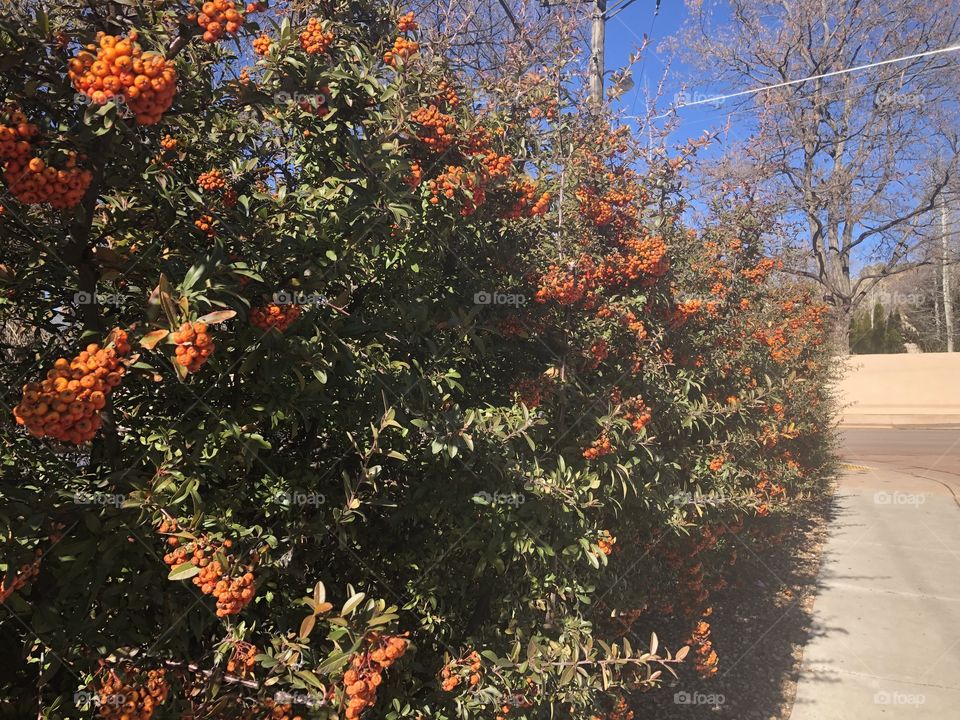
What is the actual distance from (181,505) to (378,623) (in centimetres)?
63

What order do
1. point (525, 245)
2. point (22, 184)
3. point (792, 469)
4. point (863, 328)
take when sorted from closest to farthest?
point (22, 184)
point (525, 245)
point (792, 469)
point (863, 328)

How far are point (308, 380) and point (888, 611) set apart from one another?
6710mm

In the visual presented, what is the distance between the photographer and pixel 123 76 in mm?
1443

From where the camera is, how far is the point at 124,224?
201 cm

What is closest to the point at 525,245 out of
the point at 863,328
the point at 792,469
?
the point at 792,469

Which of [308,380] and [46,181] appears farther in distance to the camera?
[308,380]

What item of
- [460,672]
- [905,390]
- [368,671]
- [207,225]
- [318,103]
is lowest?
[905,390]

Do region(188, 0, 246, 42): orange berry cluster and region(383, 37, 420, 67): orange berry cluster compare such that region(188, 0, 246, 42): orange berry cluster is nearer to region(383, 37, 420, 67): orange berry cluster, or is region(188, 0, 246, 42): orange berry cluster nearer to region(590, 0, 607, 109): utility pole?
region(383, 37, 420, 67): orange berry cluster


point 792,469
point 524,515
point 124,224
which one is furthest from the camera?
point 792,469

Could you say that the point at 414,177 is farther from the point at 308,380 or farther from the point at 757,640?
the point at 757,640

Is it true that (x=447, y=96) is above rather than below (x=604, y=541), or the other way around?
above

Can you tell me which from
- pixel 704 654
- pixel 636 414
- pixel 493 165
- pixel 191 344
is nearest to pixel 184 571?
pixel 191 344

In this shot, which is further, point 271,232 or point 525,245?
point 525,245

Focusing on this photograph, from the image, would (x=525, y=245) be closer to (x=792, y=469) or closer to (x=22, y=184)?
(x=22, y=184)
